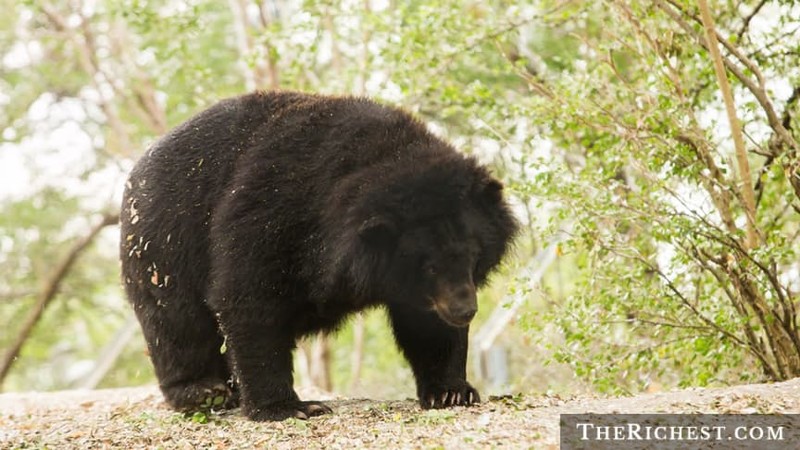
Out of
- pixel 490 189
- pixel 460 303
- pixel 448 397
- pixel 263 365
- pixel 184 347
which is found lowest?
pixel 448 397

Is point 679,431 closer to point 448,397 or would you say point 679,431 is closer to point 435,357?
point 448,397

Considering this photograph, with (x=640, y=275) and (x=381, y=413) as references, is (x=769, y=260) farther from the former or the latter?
(x=381, y=413)

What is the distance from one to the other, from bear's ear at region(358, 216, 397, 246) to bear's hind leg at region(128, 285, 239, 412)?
4.57 feet

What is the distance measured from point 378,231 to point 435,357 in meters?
0.99

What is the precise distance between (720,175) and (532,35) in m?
5.40

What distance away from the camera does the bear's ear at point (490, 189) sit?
4.46 metres

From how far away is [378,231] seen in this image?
424cm

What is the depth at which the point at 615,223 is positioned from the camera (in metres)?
5.57

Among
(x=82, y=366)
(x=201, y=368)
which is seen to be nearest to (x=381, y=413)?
(x=201, y=368)

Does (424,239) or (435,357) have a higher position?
(424,239)

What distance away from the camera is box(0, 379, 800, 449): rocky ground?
12.8 ft

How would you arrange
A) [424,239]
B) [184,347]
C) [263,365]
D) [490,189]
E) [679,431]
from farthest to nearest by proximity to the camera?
[184,347]
[263,365]
[490,189]
[424,239]
[679,431]

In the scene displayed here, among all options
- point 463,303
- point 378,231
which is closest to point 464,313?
point 463,303

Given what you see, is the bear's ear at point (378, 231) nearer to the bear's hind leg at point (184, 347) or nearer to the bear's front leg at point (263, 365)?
the bear's front leg at point (263, 365)
